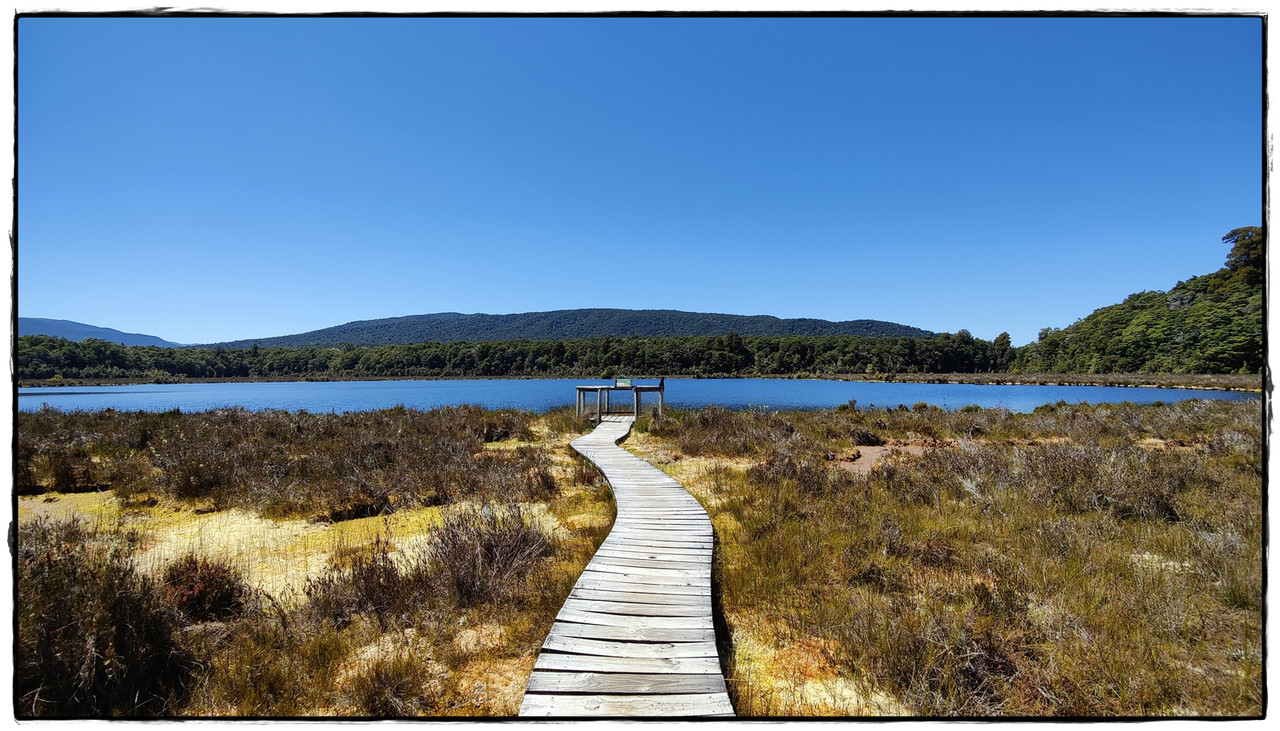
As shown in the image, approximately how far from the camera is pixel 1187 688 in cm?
255

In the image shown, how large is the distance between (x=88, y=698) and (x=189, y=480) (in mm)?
7977

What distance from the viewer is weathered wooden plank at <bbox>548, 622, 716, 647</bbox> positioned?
325cm

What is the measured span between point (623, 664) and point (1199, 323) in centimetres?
A: 330

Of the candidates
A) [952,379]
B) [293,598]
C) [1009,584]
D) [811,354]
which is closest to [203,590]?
[293,598]

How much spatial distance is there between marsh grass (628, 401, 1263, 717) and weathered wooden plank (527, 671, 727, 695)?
0.61m

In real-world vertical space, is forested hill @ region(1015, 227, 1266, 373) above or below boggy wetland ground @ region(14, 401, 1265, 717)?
above

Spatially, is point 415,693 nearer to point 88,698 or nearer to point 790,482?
point 88,698

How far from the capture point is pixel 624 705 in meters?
2.57

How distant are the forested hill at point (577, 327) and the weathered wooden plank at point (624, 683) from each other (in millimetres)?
154651

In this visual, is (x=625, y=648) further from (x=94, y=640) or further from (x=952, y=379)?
(x=952, y=379)

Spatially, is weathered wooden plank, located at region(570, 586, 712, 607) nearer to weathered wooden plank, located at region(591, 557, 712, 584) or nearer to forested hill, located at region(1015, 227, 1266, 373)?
weathered wooden plank, located at region(591, 557, 712, 584)

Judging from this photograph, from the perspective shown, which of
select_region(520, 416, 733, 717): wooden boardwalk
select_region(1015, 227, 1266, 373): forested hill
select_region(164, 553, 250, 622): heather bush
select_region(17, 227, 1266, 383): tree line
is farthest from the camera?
select_region(164, 553, 250, 622): heather bush

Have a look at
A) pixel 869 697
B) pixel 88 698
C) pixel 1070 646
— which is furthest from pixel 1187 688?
pixel 88 698

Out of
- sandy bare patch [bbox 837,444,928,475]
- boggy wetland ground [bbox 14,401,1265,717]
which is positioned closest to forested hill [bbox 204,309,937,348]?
sandy bare patch [bbox 837,444,928,475]
